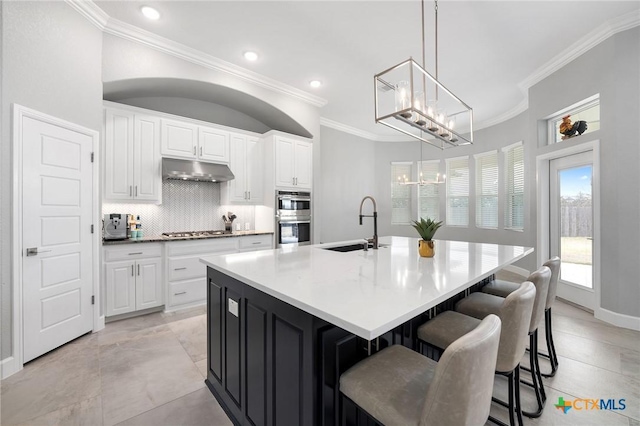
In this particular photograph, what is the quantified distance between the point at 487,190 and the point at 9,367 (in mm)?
7510

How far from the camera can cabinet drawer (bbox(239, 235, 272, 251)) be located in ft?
13.3

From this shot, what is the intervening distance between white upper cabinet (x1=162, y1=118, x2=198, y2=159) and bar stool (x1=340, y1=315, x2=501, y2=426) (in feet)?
11.9

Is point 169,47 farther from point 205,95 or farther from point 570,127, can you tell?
point 570,127

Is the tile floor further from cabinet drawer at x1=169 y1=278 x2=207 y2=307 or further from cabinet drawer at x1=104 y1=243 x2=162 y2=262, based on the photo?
cabinet drawer at x1=104 y1=243 x2=162 y2=262

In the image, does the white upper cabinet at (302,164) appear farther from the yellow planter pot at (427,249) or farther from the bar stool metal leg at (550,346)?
the bar stool metal leg at (550,346)

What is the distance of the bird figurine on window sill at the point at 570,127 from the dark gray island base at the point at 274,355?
3.52 meters

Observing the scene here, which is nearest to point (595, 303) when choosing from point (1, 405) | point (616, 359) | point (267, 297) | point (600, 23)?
point (616, 359)

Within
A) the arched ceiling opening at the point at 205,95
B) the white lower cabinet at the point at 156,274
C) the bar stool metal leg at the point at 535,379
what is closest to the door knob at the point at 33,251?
the white lower cabinet at the point at 156,274

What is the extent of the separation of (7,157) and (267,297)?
2.49 metres

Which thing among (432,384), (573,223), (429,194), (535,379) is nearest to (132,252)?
(432,384)

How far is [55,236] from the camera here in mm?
2461

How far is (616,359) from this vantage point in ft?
7.59

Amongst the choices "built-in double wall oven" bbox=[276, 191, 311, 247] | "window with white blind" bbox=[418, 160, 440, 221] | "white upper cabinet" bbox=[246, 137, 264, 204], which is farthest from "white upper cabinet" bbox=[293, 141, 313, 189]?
"window with white blind" bbox=[418, 160, 440, 221]

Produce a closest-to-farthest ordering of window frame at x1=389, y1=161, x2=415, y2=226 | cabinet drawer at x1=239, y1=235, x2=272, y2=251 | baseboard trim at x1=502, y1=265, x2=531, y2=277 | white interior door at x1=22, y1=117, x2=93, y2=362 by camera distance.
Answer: white interior door at x1=22, y1=117, x2=93, y2=362 < cabinet drawer at x1=239, y1=235, x2=272, y2=251 < baseboard trim at x1=502, y1=265, x2=531, y2=277 < window frame at x1=389, y1=161, x2=415, y2=226
